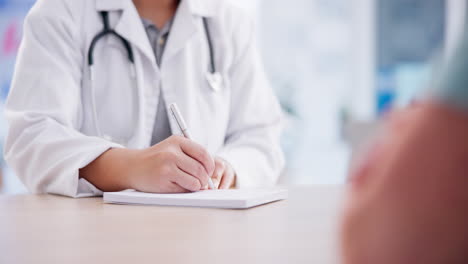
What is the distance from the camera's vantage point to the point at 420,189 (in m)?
0.21

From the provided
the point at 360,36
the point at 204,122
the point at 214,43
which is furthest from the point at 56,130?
the point at 360,36

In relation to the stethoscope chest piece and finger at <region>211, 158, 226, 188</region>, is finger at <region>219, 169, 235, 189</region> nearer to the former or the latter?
finger at <region>211, 158, 226, 188</region>

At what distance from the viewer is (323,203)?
0.82 meters

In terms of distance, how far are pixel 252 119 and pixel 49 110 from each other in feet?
1.67

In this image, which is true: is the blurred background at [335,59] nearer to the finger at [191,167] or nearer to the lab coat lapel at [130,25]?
Result: the lab coat lapel at [130,25]

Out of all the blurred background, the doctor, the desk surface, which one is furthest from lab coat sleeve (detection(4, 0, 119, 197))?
the blurred background

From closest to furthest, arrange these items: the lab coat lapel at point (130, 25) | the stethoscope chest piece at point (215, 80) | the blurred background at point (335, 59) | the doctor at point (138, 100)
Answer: the doctor at point (138, 100)
the lab coat lapel at point (130, 25)
the stethoscope chest piece at point (215, 80)
the blurred background at point (335, 59)

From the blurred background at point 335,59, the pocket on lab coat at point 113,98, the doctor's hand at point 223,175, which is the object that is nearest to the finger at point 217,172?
the doctor's hand at point 223,175

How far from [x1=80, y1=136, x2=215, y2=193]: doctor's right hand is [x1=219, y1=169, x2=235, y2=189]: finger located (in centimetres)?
14

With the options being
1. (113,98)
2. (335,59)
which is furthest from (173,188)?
(335,59)

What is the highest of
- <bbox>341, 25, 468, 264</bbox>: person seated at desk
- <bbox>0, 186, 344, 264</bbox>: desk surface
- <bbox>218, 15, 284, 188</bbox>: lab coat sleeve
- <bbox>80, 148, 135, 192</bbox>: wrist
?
<bbox>341, 25, 468, 264</bbox>: person seated at desk

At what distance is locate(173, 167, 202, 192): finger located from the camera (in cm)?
87

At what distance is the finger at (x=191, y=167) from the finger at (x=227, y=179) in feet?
0.54

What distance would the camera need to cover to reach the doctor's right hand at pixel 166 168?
875 mm
